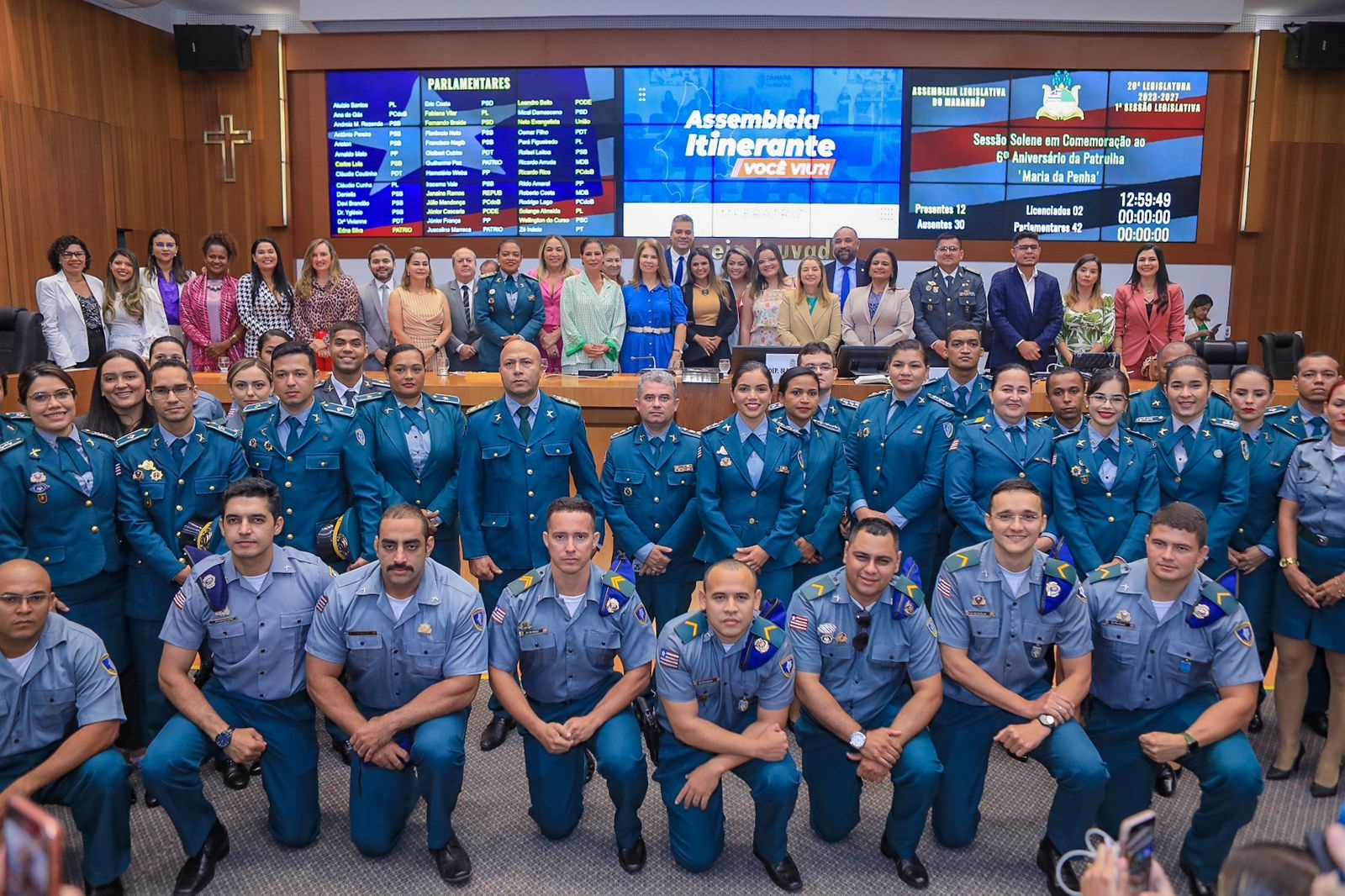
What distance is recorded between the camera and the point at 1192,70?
9.36m

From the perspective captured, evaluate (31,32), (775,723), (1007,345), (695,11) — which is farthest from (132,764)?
(695,11)

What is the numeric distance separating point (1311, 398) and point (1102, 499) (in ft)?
3.72

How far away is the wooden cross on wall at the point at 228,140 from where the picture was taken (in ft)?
32.1

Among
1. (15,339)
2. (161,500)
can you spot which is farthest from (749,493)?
(15,339)

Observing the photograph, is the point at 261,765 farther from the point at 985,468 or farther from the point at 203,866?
the point at 985,468

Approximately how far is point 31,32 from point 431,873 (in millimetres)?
8126

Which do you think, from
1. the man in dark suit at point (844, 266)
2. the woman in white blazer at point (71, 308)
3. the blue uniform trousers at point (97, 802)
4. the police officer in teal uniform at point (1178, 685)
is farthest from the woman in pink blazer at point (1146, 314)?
the woman in white blazer at point (71, 308)

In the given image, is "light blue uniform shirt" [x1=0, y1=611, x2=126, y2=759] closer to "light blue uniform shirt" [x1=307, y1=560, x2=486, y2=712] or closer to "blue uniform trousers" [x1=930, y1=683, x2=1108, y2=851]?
"light blue uniform shirt" [x1=307, y1=560, x2=486, y2=712]

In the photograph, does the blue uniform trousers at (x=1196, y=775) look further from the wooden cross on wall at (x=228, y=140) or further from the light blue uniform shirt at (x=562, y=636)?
the wooden cross on wall at (x=228, y=140)

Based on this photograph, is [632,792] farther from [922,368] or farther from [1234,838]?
[922,368]

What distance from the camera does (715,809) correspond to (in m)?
3.29

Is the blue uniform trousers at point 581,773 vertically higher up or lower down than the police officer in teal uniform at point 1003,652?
lower down

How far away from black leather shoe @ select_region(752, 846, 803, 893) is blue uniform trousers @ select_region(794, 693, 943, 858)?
9.8 inches

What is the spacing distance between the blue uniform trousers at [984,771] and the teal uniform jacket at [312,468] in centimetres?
257
